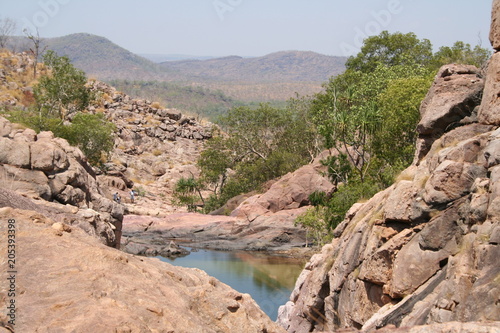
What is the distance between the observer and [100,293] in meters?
6.59

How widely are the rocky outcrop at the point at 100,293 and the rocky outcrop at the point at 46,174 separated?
23.1 ft

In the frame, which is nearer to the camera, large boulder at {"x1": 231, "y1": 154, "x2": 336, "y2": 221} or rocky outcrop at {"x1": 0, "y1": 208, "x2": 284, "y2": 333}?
rocky outcrop at {"x1": 0, "y1": 208, "x2": 284, "y2": 333}

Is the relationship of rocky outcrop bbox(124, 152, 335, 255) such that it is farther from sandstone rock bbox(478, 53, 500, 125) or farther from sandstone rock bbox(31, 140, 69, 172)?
sandstone rock bbox(478, 53, 500, 125)

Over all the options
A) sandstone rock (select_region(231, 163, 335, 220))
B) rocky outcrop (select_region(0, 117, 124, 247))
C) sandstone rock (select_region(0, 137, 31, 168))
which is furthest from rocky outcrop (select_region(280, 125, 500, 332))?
sandstone rock (select_region(231, 163, 335, 220))

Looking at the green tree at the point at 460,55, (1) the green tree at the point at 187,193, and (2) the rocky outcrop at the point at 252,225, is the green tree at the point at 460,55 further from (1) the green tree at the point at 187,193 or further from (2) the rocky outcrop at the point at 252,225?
(1) the green tree at the point at 187,193

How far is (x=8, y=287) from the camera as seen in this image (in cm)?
638

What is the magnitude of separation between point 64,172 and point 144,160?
1959 inches

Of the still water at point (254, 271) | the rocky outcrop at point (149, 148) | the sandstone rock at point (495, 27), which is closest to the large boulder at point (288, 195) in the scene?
the still water at point (254, 271)

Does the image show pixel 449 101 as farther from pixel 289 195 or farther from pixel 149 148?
pixel 149 148

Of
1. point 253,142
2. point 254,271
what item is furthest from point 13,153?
point 253,142

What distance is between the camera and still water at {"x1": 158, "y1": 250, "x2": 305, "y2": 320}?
26948 millimetres

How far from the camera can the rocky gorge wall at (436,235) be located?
9781 mm

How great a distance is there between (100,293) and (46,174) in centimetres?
1254

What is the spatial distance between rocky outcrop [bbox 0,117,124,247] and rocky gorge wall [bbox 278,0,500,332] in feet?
22.8
